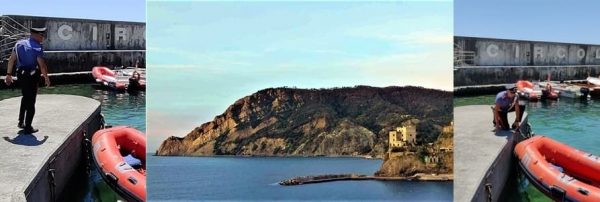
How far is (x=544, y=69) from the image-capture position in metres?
4.87

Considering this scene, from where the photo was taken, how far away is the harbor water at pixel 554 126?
163 inches

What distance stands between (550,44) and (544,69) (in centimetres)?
25

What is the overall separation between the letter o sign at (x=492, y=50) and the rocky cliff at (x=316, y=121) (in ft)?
1.55

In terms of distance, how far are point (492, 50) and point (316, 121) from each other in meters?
1.48

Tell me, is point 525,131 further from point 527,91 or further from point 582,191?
point 582,191

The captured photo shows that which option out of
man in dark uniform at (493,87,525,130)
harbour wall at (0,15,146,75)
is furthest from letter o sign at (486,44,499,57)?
harbour wall at (0,15,146,75)

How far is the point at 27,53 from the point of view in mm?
3326

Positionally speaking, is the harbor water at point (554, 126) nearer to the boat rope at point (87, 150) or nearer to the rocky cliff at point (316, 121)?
the rocky cliff at point (316, 121)

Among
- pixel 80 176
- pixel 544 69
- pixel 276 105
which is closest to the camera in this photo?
pixel 80 176

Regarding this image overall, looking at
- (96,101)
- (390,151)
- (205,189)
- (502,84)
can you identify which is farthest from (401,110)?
(96,101)

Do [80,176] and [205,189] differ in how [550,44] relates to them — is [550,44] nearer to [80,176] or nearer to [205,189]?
[205,189]

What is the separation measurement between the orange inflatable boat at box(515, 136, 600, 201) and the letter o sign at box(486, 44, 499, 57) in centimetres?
73

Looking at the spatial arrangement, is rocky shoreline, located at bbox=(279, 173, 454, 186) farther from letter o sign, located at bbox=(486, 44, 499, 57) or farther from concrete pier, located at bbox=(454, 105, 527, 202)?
letter o sign, located at bbox=(486, 44, 499, 57)

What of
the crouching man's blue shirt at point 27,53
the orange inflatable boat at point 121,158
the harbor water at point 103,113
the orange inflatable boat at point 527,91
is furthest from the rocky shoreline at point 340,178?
the crouching man's blue shirt at point 27,53
